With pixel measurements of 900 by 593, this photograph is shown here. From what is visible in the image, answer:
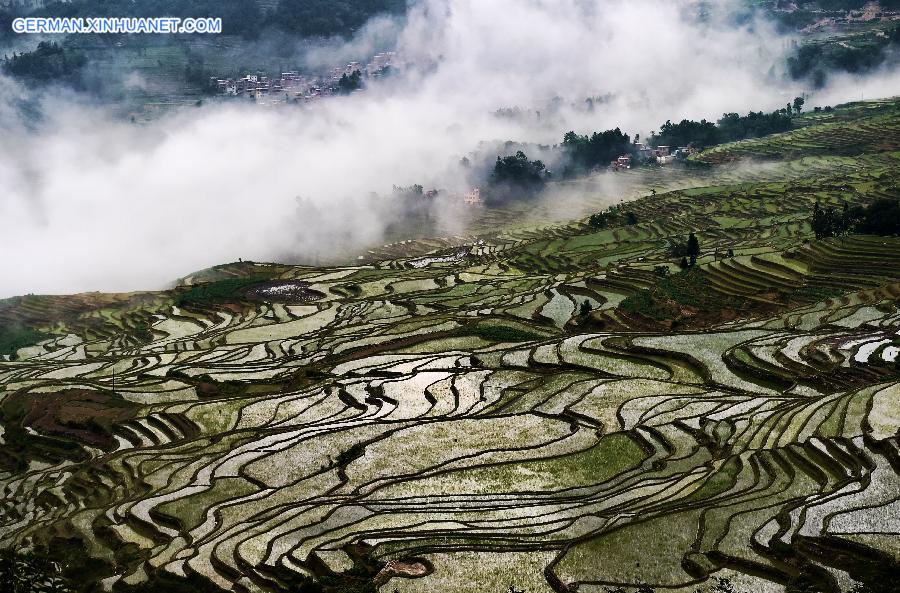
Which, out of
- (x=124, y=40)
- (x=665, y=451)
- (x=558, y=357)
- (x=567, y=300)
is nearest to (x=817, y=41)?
(x=124, y=40)

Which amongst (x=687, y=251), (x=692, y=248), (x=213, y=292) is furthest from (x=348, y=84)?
(x=692, y=248)

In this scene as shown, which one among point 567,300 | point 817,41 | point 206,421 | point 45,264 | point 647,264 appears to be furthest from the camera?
point 817,41

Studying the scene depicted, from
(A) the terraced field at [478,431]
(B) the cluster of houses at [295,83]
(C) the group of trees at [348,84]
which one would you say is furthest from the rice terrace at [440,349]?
(C) the group of trees at [348,84]

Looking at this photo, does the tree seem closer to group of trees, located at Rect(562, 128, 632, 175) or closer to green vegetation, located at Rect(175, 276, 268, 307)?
green vegetation, located at Rect(175, 276, 268, 307)

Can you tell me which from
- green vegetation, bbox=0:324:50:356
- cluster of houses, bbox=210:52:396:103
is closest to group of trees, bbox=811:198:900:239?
green vegetation, bbox=0:324:50:356

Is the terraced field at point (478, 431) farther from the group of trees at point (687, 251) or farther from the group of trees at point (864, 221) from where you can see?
the group of trees at point (864, 221)

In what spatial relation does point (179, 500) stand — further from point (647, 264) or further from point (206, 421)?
point (647, 264)

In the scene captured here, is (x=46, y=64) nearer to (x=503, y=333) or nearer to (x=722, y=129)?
(x=722, y=129)
